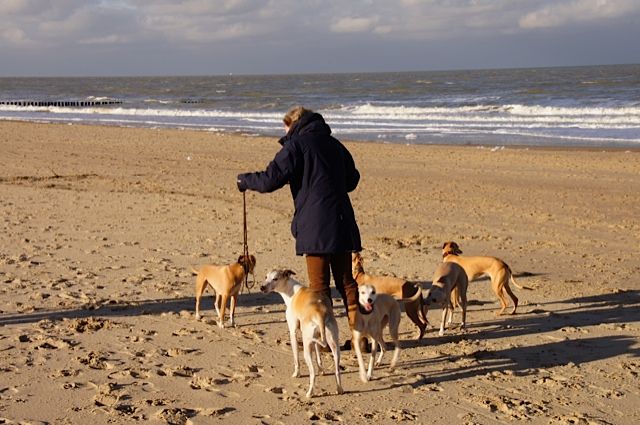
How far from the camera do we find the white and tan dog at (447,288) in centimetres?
706

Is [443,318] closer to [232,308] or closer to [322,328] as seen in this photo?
[232,308]

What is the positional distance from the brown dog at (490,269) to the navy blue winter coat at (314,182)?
233cm

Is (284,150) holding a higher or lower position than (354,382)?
higher

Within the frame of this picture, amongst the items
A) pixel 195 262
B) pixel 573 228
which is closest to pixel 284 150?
pixel 195 262

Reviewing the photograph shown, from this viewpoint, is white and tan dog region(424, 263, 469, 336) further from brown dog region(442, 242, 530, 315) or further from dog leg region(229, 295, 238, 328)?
dog leg region(229, 295, 238, 328)

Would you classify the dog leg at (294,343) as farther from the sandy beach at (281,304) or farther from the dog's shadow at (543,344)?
the dog's shadow at (543,344)

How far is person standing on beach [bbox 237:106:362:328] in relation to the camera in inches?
225

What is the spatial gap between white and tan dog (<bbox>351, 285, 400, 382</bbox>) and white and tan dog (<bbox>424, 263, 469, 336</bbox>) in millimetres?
1032

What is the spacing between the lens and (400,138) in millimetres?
28938

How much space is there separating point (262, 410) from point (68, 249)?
599 cm

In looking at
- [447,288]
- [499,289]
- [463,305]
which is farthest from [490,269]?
[447,288]

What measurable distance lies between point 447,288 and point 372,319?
57.1 inches

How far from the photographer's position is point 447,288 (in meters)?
7.13

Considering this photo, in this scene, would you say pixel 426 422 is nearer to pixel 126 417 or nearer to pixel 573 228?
pixel 126 417
